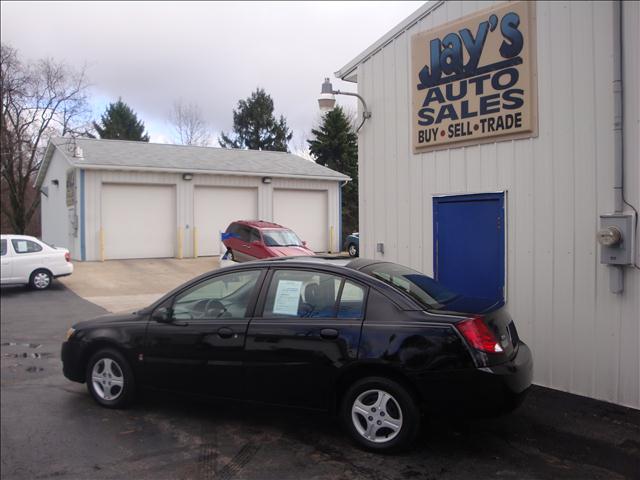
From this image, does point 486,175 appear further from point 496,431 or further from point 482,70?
point 496,431

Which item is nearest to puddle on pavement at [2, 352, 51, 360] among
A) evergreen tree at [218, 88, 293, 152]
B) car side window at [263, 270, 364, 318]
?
car side window at [263, 270, 364, 318]

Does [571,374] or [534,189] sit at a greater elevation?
[534,189]

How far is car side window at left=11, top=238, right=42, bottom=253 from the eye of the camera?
1381cm

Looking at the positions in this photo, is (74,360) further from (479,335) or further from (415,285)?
(479,335)

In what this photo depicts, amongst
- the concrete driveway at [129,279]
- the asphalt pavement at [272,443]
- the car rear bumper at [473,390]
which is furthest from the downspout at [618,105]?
the concrete driveway at [129,279]

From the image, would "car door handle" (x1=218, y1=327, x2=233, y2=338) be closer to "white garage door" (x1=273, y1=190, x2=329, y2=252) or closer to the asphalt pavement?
the asphalt pavement

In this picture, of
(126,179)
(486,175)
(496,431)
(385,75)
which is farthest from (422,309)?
(126,179)

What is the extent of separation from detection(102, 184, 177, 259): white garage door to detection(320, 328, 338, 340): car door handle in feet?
57.6

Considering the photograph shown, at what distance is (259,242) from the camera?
17547 millimetres

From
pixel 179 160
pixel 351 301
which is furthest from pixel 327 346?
pixel 179 160

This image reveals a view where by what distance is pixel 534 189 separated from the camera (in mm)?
5977

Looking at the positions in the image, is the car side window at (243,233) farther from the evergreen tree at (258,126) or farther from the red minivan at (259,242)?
the evergreen tree at (258,126)

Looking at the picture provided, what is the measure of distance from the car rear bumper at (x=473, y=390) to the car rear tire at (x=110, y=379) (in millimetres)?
2774

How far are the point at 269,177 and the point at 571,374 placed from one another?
18299mm
